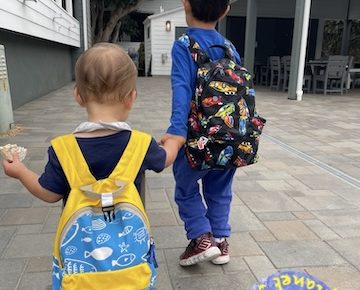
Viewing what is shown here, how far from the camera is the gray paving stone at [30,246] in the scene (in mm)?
2328

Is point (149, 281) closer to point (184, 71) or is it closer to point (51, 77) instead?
point (184, 71)

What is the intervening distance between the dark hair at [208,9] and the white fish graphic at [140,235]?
106 cm

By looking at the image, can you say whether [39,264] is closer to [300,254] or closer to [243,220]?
[243,220]

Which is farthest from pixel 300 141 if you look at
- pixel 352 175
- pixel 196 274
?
pixel 196 274

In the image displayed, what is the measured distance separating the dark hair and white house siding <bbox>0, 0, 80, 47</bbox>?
504 cm

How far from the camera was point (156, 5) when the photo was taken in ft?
75.3

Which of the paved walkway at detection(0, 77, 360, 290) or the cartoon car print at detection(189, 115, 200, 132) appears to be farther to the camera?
the paved walkway at detection(0, 77, 360, 290)

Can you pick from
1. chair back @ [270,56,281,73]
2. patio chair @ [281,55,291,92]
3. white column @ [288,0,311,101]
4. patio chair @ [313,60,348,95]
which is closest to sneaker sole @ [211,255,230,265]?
white column @ [288,0,311,101]

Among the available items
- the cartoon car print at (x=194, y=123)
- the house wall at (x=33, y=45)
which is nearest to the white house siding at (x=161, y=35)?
the house wall at (x=33, y=45)

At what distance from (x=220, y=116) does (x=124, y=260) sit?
2.64 ft

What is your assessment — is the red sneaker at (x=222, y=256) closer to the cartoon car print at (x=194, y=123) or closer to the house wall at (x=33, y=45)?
the cartoon car print at (x=194, y=123)

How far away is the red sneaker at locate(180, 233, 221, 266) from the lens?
208 cm

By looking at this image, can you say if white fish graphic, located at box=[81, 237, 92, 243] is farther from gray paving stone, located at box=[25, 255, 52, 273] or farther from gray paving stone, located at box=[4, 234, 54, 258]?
gray paving stone, located at box=[4, 234, 54, 258]

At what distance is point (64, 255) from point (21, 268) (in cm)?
109
